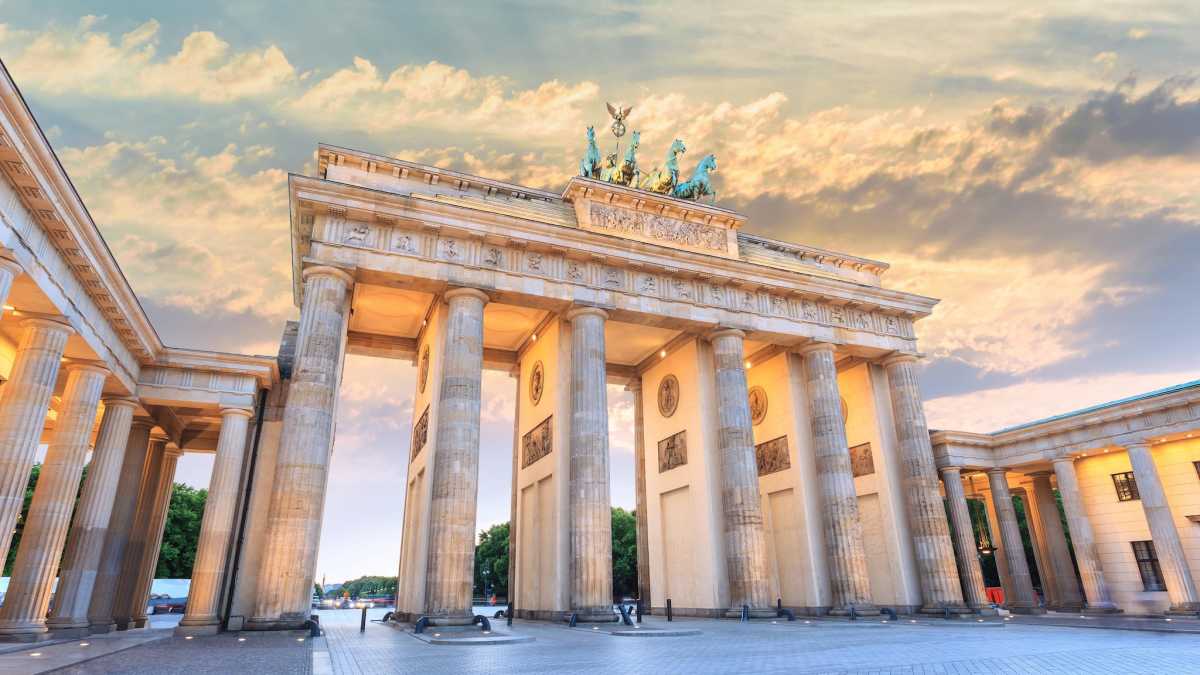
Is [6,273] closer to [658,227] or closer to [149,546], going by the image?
[149,546]

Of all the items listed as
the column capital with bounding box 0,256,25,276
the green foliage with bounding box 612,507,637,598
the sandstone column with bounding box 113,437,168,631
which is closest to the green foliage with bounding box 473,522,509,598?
the green foliage with bounding box 612,507,637,598

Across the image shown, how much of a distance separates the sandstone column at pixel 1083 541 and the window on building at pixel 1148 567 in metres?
1.54

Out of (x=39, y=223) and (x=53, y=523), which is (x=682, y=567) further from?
(x=39, y=223)

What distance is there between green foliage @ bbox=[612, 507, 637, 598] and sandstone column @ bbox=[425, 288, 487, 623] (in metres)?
38.8

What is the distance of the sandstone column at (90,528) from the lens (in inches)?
736

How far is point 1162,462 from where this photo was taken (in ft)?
99.0

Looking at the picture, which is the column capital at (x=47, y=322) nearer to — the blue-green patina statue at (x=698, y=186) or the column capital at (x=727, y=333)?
the column capital at (x=727, y=333)

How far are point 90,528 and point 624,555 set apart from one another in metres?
46.2

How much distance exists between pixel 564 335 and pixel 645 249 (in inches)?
Answer: 186

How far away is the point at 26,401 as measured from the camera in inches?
612

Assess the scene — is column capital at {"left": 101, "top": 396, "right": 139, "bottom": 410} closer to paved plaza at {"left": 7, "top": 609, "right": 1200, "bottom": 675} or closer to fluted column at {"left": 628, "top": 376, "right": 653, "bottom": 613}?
paved plaza at {"left": 7, "top": 609, "right": 1200, "bottom": 675}

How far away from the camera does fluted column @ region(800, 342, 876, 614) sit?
82.2 feet

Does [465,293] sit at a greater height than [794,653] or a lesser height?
greater

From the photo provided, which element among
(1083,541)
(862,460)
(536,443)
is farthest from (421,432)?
(1083,541)
